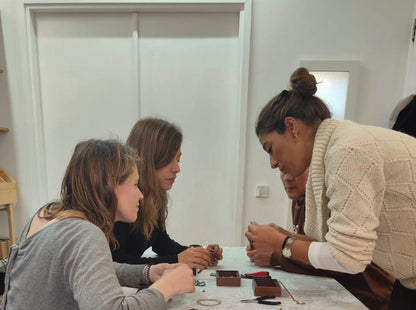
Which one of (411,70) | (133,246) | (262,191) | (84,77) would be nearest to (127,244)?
(133,246)

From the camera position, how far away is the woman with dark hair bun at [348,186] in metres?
0.71

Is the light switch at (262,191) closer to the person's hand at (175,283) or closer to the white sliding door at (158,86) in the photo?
the white sliding door at (158,86)

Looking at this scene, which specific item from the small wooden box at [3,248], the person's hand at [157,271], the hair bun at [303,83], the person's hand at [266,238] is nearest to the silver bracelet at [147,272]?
the person's hand at [157,271]

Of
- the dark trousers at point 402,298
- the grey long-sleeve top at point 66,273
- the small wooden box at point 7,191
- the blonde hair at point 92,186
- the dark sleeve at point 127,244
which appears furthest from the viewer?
the small wooden box at point 7,191

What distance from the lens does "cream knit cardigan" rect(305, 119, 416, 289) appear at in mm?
706

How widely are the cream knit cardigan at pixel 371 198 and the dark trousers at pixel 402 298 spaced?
0.05 metres

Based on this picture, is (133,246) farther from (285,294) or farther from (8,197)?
(8,197)

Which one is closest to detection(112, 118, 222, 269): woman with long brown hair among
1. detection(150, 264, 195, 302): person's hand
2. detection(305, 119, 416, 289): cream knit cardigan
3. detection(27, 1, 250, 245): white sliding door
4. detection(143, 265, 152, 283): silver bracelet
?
detection(143, 265, 152, 283): silver bracelet

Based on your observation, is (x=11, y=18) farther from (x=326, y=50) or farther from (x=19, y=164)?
(x=326, y=50)

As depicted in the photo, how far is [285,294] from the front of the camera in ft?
2.81

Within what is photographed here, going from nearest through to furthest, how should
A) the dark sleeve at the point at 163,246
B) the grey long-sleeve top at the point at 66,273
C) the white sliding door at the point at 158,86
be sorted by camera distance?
the grey long-sleeve top at the point at 66,273 → the dark sleeve at the point at 163,246 → the white sliding door at the point at 158,86

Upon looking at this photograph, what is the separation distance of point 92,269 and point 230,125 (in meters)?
1.69

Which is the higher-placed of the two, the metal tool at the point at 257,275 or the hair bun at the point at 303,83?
the hair bun at the point at 303,83

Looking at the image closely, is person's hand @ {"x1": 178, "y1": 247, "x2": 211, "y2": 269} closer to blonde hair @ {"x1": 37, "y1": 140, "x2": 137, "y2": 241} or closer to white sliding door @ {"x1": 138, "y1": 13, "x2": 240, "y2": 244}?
blonde hair @ {"x1": 37, "y1": 140, "x2": 137, "y2": 241}
